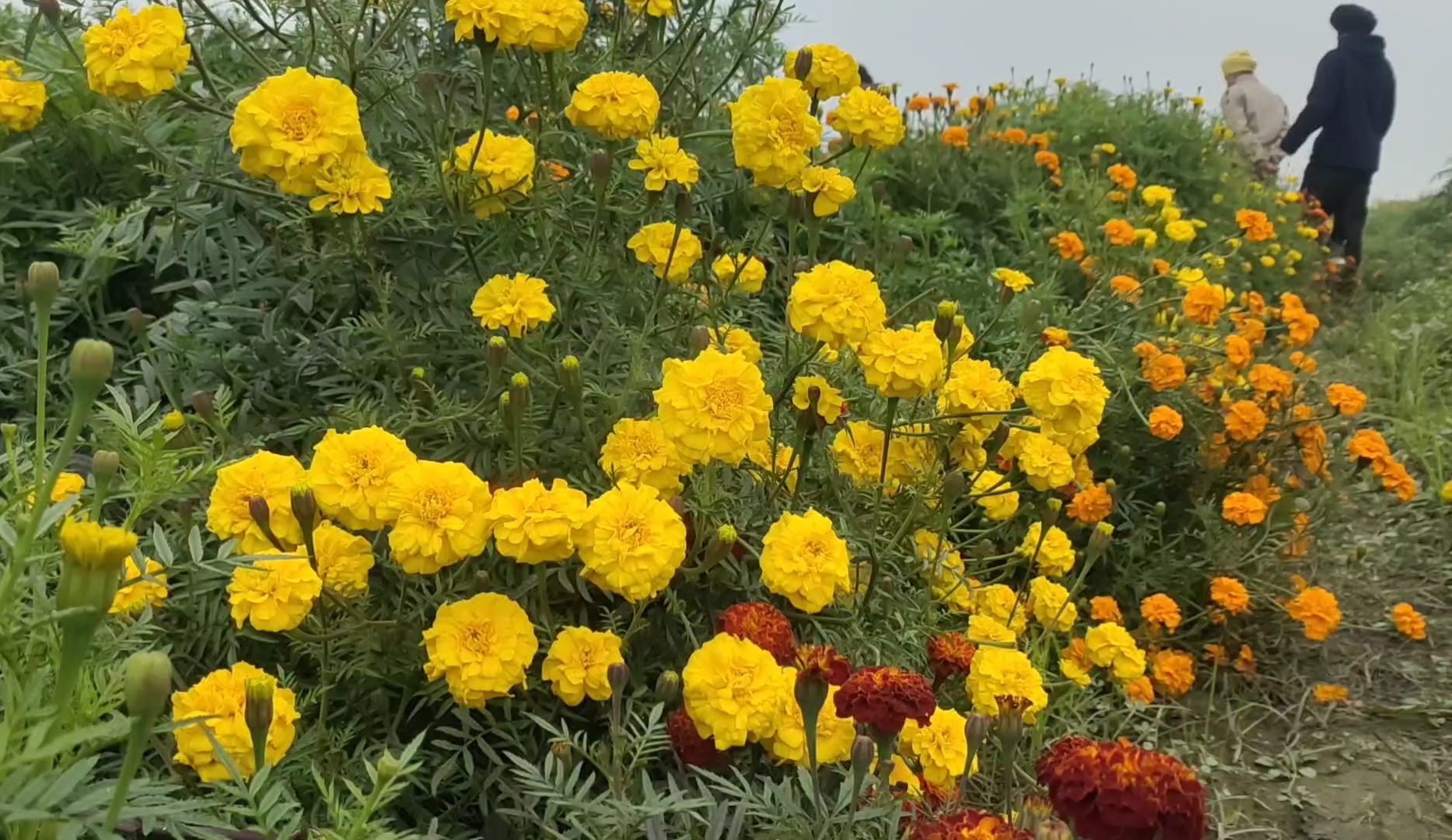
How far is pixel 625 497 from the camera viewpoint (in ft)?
3.72

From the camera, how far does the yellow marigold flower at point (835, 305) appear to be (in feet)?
4.49

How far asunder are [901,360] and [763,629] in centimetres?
39

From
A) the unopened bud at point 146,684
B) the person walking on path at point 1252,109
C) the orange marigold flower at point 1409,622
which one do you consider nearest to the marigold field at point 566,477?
the unopened bud at point 146,684

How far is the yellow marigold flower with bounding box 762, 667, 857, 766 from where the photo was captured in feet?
3.77

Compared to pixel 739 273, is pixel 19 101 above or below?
above

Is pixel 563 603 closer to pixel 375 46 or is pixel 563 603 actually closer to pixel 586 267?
→ pixel 586 267

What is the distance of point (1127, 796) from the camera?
85 centimetres

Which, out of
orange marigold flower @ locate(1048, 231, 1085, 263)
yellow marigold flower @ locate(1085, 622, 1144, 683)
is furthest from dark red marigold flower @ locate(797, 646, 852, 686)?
orange marigold flower @ locate(1048, 231, 1085, 263)

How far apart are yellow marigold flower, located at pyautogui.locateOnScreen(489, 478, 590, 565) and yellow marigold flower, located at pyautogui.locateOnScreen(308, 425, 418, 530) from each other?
107 mm

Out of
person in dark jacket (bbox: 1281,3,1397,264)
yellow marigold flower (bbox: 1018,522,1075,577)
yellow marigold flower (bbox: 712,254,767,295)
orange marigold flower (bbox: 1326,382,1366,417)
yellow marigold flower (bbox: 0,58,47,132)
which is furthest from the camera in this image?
person in dark jacket (bbox: 1281,3,1397,264)

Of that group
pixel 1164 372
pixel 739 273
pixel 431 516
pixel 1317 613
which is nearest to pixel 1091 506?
pixel 1164 372

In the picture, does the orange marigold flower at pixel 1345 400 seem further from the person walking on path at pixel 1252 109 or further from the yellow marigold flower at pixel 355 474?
the person walking on path at pixel 1252 109

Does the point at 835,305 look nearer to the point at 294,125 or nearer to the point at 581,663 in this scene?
the point at 581,663

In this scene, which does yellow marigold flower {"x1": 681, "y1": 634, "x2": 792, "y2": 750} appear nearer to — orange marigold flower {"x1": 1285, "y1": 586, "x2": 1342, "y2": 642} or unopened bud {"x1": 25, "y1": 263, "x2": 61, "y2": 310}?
unopened bud {"x1": 25, "y1": 263, "x2": 61, "y2": 310}
